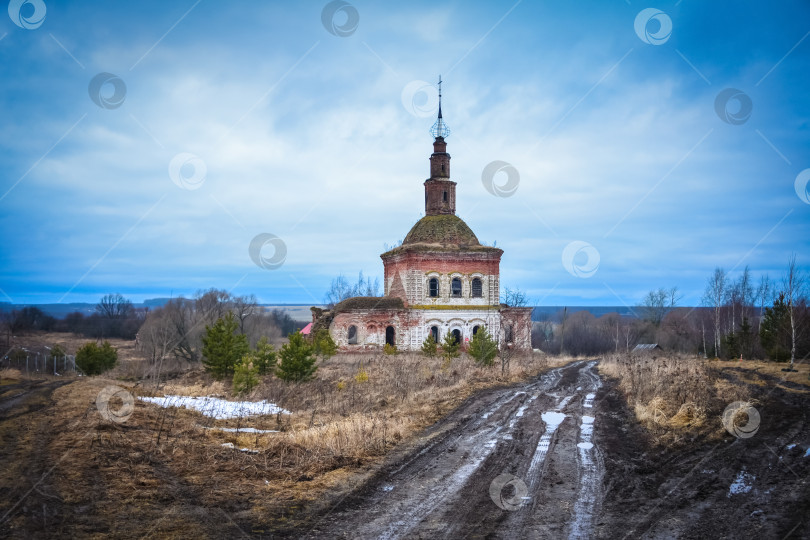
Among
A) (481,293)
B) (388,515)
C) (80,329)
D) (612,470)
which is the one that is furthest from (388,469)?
(80,329)

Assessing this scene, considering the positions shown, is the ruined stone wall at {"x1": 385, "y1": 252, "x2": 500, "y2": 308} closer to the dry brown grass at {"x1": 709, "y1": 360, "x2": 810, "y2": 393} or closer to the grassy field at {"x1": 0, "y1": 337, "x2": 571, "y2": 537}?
the dry brown grass at {"x1": 709, "y1": 360, "x2": 810, "y2": 393}

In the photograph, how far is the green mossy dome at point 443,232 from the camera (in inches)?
1428

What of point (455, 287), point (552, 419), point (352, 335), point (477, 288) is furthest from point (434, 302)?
point (552, 419)

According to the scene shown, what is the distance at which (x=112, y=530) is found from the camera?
561 cm

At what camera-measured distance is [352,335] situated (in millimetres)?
36031

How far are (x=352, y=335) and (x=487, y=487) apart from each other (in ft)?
95.8

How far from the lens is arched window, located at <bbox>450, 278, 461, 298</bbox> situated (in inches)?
1398

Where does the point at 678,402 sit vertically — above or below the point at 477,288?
below

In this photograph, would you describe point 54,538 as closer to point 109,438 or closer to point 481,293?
point 109,438

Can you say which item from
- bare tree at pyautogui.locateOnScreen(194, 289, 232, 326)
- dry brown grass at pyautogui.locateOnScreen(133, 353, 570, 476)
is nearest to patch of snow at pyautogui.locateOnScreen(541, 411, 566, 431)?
dry brown grass at pyautogui.locateOnScreen(133, 353, 570, 476)

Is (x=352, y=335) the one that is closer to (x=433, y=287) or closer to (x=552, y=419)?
(x=433, y=287)

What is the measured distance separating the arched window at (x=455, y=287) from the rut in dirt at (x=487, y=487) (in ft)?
77.1
